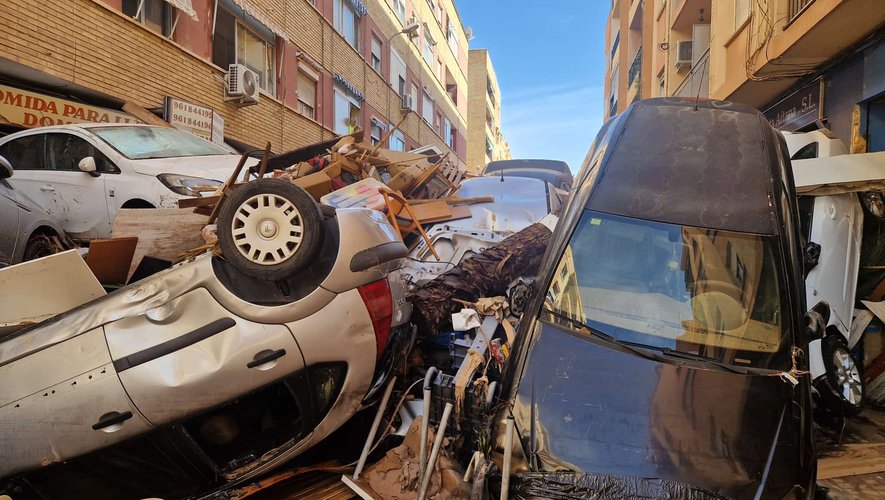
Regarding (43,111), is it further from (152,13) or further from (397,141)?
(397,141)

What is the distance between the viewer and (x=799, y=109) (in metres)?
8.56

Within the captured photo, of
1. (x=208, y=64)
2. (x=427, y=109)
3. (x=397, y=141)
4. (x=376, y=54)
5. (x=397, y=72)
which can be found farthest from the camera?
(x=427, y=109)

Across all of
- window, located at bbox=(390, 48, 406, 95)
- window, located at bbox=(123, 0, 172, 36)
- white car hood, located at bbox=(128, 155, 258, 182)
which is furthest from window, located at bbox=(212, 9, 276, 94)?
window, located at bbox=(390, 48, 406, 95)

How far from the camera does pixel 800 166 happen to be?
4.77 metres

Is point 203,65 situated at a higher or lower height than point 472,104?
lower

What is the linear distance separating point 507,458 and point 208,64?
10.6 meters

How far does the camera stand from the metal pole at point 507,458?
205 centimetres

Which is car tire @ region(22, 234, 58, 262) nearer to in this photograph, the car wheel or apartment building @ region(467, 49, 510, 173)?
the car wheel

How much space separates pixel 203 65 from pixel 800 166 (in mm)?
10141

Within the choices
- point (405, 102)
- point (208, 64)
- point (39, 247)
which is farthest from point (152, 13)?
point (405, 102)

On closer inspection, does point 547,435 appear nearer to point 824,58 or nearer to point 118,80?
point 824,58

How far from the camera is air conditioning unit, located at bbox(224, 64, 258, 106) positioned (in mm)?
10719

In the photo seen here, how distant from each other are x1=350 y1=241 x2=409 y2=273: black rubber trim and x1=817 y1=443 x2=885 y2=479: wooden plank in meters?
2.91

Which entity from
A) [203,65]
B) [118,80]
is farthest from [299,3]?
[118,80]
